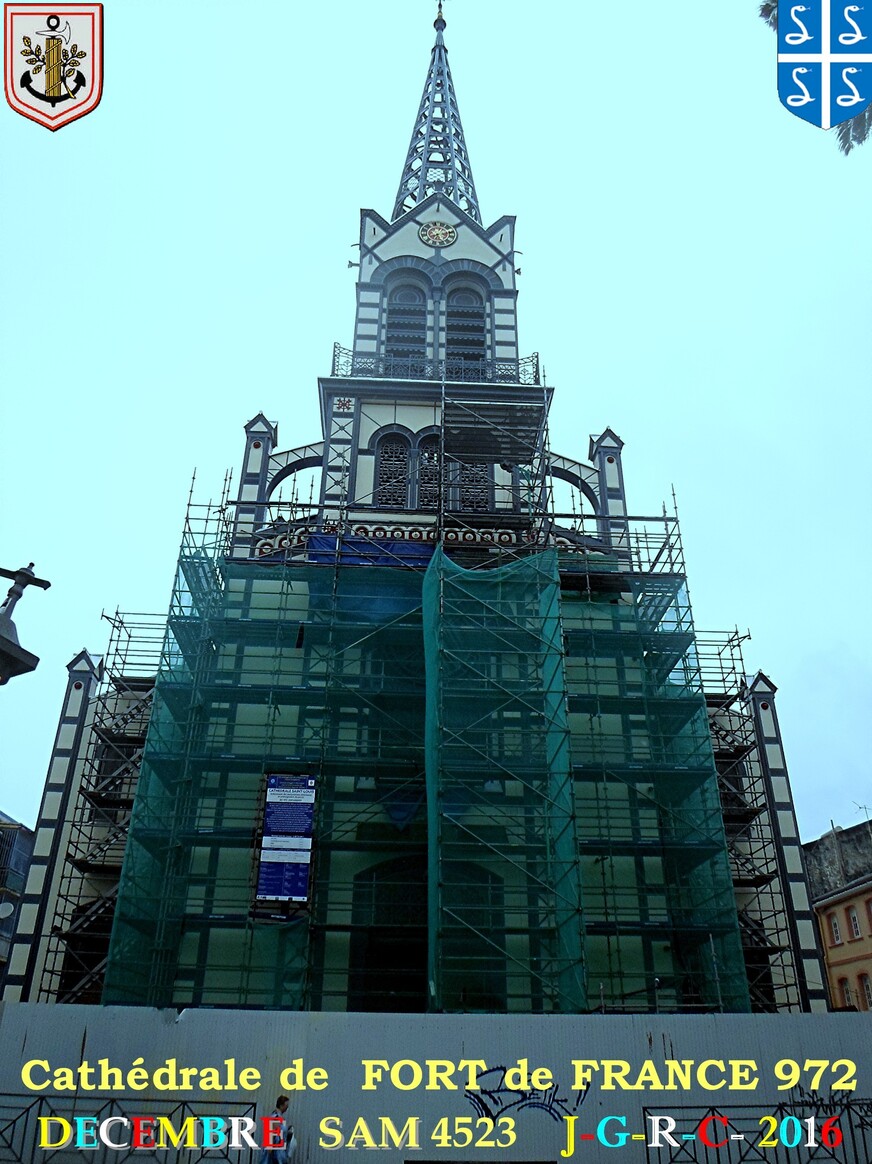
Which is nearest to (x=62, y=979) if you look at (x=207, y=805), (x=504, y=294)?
(x=207, y=805)

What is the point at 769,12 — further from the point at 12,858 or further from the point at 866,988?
the point at 12,858

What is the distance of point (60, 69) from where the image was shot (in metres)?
11.5

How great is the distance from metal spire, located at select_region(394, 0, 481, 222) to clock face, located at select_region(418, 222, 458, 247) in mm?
2440

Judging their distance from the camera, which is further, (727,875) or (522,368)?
(522,368)

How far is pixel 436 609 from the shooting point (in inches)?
904

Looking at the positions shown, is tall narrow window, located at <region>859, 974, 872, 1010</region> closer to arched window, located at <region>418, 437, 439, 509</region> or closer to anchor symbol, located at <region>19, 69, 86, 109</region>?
arched window, located at <region>418, 437, 439, 509</region>

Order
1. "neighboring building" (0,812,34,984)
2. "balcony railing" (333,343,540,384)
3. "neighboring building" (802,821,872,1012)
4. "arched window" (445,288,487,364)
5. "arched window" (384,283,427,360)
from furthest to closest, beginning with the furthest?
"neighboring building" (802,821,872,1012)
"neighboring building" (0,812,34,984)
"arched window" (445,288,487,364)
"arched window" (384,283,427,360)
"balcony railing" (333,343,540,384)

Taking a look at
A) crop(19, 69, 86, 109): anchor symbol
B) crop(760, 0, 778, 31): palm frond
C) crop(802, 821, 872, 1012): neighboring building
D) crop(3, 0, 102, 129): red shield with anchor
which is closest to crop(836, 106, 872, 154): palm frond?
crop(760, 0, 778, 31): palm frond

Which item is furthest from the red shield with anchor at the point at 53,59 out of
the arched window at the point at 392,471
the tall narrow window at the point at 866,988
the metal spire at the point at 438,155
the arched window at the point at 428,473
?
the tall narrow window at the point at 866,988

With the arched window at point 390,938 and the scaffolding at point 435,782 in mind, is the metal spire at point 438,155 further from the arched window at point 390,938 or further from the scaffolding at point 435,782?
the arched window at point 390,938

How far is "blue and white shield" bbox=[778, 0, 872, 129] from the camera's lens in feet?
45.1

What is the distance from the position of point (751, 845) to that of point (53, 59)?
23575mm

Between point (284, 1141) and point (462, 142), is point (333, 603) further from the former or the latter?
point (462, 142)

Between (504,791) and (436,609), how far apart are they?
4243 mm
